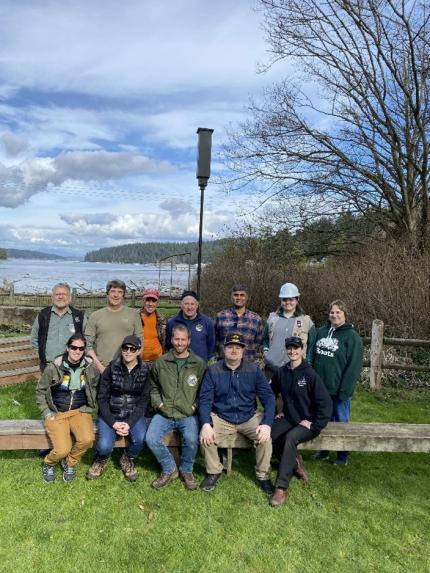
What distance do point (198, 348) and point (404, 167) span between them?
10.6 meters

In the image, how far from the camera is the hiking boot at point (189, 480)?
410cm

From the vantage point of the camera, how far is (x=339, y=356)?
4555mm

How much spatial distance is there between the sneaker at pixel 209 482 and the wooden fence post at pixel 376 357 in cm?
438

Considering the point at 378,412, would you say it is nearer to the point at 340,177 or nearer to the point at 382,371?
the point at 382,371

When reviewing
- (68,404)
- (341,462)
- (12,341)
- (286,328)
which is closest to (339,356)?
(286,328)

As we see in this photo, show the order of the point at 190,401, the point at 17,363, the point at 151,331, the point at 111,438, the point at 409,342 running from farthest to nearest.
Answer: the point at 409,342 → the point at 17,363 → the point at 151,331 → the point at 190,401 → the point at 111,438

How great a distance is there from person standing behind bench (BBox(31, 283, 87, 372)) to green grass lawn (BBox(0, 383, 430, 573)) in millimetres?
1114

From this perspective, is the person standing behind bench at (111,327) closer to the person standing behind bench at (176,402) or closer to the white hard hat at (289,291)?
the person standing behind bench at (176,402)

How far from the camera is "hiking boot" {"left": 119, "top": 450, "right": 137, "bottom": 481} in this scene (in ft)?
13.9

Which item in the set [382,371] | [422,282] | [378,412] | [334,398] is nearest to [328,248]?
[422,282]

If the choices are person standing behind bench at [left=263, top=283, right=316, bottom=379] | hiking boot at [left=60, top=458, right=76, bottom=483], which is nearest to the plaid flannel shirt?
person standing behind bench at [left=263, top=283, right=316, bottom=379]

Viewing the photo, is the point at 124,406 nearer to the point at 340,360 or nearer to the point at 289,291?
the point at 289,291

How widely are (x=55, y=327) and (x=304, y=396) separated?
2673mm

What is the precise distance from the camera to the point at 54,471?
4246 mm
